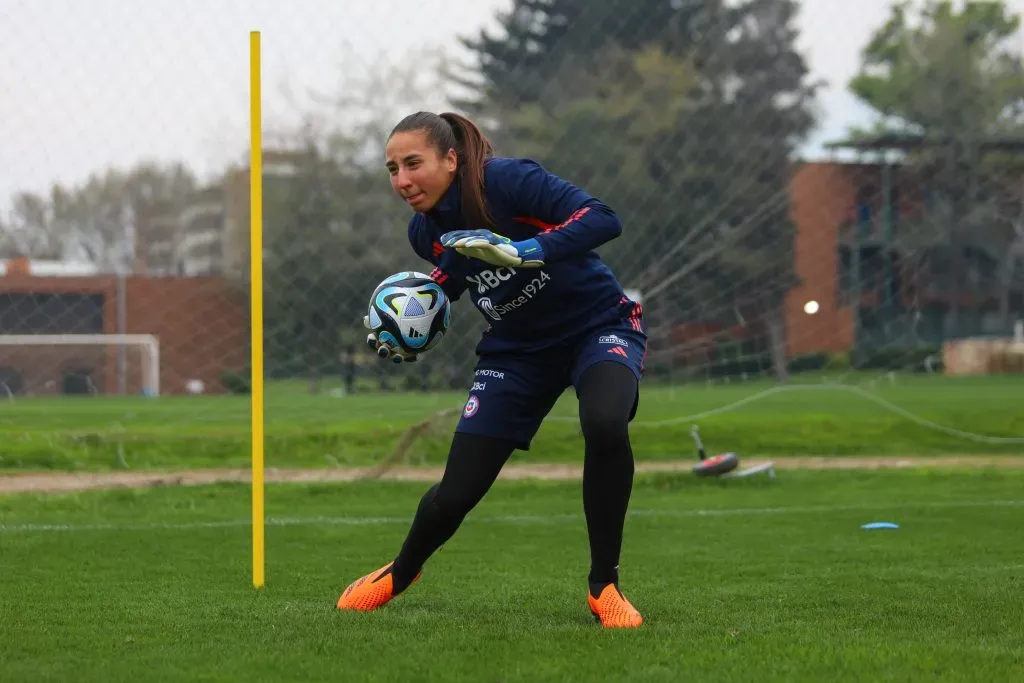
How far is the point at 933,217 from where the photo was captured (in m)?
14.7

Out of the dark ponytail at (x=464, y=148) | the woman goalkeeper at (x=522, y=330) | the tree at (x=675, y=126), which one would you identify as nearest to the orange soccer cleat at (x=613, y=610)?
the woman goalkeeper at (x=522, y=330)

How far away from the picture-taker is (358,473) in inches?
473

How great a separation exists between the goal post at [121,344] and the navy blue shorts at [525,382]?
7178 millimetres

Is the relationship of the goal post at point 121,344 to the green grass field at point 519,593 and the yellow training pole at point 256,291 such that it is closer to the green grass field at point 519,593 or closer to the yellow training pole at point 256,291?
the green grass field at point 519,593

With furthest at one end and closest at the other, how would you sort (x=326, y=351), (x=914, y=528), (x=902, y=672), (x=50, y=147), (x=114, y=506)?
(x=326, y=351) → (x=50, y=147) → (x=114, y=506) → (x=914, y=528) → (x=902, y=672)

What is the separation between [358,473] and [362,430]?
107 inches

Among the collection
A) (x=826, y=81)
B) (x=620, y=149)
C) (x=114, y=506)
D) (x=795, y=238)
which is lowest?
(x=114, y=506)

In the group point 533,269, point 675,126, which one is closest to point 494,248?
point 533,269

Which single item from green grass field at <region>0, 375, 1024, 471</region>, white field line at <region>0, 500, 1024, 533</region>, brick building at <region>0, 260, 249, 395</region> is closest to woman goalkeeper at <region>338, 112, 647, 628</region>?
white field line at <region>0, 500, 1024, 533</region>

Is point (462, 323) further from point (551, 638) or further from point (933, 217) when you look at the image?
point (551, 638)

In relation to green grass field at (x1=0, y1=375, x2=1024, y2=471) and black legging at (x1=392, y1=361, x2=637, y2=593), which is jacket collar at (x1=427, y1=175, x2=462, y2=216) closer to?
black legging at (x1=392, y1=361, x2=637, y2=593)

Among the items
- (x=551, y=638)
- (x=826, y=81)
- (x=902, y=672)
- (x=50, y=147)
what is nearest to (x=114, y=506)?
(x=50, y=147)

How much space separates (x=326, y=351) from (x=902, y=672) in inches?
363

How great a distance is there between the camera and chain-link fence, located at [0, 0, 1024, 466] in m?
11.0
